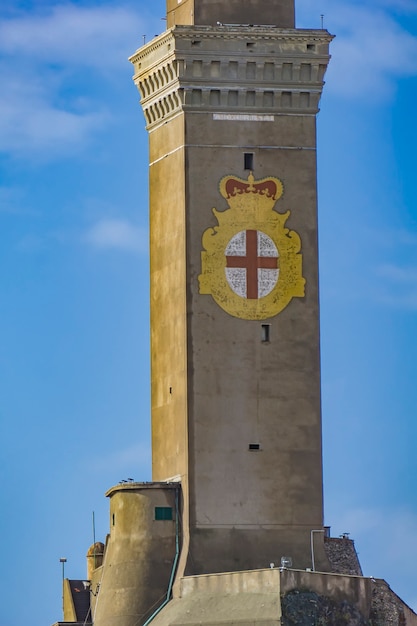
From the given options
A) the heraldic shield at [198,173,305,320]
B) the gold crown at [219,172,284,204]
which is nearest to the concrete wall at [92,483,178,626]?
the heraldic shield at [198,173,305,320]

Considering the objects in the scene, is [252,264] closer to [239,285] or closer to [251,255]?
[251,255]

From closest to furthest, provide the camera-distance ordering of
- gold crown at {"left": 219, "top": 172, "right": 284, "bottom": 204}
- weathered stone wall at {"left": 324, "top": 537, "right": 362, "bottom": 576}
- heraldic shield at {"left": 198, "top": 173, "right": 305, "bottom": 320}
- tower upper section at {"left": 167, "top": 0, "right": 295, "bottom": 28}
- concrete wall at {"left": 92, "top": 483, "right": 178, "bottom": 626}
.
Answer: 1. concrete wall at {"left": 92, "top": 483, "right": 178, "bottom": 626}
2. heraldic shield at {"left": 198, "top": 173, "right": 305, "bottom": 320}
3. weathered stone wall at {"left": 324, "top": 537, "right": 362, "bottom": 576}
4. gold crown at {"left": 219, "top": 172, "right": 284, "bottom": 204}
5. tower upper section at {"left": 167, "top": 0, "right": 295, "bottom": 28}

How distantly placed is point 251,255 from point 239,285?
995mm

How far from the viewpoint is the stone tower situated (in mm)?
85312

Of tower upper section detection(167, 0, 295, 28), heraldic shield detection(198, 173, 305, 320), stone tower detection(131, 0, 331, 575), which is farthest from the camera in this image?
tower upper section detection(167, 0, 295, 28)

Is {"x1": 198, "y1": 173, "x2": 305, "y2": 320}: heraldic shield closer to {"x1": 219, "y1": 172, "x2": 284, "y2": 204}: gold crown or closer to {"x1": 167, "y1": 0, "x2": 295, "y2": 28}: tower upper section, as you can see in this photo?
{"x1": 219, "y1": 172, "x2": 284, "y2": 204}: gold crown

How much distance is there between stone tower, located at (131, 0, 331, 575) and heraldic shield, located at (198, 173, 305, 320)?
0.03 m

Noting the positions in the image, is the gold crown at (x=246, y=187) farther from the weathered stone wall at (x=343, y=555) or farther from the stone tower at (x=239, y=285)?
the weathered stone wall at (x=343, y=555)

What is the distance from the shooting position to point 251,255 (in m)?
86.7

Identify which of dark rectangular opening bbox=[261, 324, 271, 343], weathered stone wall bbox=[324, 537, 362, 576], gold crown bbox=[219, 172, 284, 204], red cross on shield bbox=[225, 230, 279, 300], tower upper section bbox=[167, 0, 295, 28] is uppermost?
tower upper section bbox=[167, 0, 295, 28]

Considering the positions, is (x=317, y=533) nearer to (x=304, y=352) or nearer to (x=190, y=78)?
(x=304, y=352)

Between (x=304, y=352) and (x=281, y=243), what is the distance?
3.33 metres

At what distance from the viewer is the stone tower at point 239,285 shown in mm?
85312

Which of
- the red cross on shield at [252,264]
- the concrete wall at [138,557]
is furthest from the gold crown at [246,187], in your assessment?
the concrete wall at [138,557]
